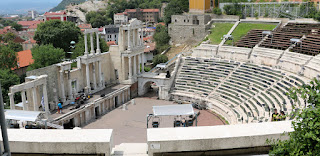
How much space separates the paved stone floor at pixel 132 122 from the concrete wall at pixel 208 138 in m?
19.3

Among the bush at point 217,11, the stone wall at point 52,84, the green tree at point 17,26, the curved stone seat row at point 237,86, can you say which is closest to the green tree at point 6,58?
the stone wall at point 52,84

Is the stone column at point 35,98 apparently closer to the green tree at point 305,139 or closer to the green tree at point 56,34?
the green tree at point 305,139

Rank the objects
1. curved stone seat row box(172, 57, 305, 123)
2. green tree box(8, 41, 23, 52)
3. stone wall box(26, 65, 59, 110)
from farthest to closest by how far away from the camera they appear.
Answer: green tree box(8, 41, 23, 52) < stone wall box(26, 65, 59, 110) < curved stone seat row box(172, 57, 305, 123)

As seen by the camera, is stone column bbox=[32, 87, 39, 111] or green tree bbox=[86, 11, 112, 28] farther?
green tree bbox=[86, 11, 112, 28]

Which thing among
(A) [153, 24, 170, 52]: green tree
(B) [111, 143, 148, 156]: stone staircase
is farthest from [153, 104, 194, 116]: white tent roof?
(A) [153, 24, 170, 52]: green tree

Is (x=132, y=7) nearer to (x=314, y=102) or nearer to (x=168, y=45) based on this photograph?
(x=168, y=45)

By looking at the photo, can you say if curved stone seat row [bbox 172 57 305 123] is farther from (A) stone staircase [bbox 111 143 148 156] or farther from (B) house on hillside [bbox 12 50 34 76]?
(B) house on hillside [bbox 12 50 34 76]

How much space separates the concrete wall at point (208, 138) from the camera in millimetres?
5855

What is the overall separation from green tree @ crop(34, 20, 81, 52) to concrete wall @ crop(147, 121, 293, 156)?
181ft

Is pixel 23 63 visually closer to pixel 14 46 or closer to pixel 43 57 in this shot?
pixel 43 57

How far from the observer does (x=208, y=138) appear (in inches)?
233

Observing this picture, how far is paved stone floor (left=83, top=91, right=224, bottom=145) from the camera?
2639 centimetres

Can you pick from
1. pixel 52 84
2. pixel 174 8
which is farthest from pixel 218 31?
pixel 52 84

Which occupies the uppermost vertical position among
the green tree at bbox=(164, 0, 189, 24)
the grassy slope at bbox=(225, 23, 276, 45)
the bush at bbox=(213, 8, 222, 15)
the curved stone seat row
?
the green tree at bbox=(164, 0, 189, 24)
